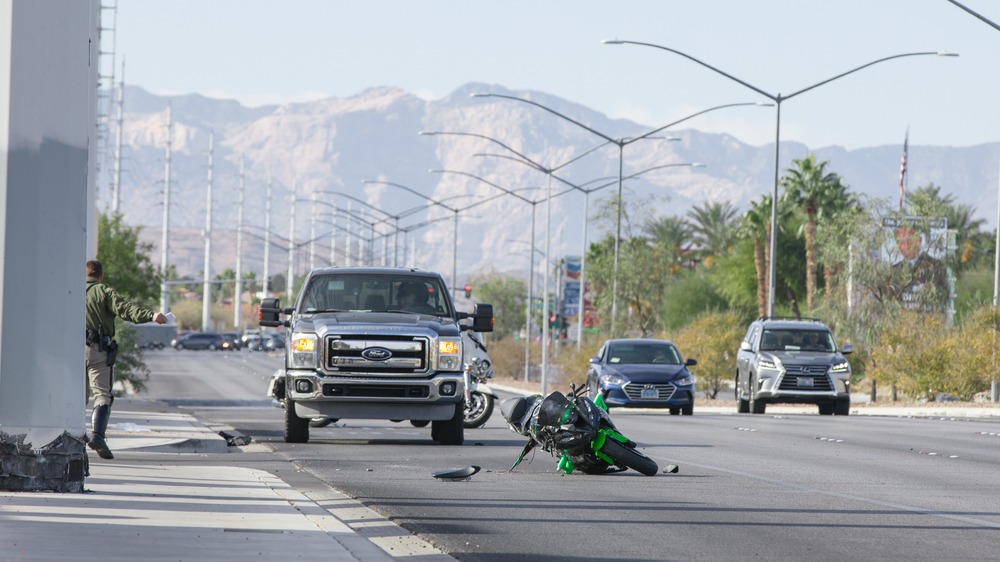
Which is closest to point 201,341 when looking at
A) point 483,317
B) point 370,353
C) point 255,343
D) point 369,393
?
point 255,343

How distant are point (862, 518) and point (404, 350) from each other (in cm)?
887

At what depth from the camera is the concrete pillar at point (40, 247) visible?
12.0m

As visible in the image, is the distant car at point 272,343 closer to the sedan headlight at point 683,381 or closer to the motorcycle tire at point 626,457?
the sedan headlight at point 683,381

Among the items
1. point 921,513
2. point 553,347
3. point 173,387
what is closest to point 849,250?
point 173,387

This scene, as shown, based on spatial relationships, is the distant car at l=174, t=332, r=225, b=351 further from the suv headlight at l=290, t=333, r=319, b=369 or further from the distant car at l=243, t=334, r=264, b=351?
the suv headlight at l=290, t=333, r=319, b=369

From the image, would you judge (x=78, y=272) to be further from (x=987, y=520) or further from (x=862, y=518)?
(x=987, y=520)

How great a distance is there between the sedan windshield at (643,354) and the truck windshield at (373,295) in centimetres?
1430

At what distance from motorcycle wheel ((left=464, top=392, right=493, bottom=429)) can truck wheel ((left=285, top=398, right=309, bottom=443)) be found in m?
4.72

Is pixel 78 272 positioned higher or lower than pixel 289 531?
higher

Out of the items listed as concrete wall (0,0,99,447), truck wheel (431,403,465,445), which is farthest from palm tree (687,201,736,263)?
concrete wall (0,0,99,447)

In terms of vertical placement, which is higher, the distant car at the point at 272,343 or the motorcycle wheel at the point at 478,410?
the motorcycle wheel at the point at 478,410

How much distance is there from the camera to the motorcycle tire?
16.3 meters

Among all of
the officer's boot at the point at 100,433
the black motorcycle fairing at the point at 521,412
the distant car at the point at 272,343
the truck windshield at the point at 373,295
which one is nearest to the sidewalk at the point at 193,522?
the officer's boot at the point at 100,433

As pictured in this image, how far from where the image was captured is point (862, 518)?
40.7ft
